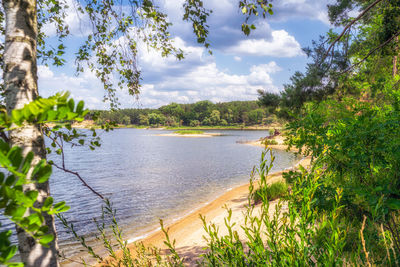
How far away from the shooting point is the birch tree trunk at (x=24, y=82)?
1.29m

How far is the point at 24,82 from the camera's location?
1.38 metres

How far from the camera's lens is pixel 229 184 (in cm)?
1830

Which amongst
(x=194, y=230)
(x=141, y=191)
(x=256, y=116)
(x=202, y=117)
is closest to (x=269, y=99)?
(x=194, y=230)

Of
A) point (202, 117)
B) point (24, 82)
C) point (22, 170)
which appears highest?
point (202, 117)

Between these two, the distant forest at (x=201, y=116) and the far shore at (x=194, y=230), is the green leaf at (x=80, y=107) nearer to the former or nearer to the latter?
the far shore at (x=194, y=230)

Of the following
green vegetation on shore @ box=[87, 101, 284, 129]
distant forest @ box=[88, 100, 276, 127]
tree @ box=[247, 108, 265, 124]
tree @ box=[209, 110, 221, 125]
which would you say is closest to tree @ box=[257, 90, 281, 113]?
green vegetation on shore @ box=[87, 101, 284, 129]

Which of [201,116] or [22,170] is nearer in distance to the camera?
[22,170]

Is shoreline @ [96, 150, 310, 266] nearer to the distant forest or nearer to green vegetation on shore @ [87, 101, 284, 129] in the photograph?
green vegetation on shore @ [87, 101, 284, 129]

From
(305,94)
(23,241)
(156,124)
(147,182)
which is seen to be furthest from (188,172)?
(156,124)

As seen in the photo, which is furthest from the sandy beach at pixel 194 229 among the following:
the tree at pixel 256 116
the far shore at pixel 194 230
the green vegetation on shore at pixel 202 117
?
the tree at pixel 256 116

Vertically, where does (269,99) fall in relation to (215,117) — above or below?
below

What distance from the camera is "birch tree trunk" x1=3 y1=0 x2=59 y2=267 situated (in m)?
1.29

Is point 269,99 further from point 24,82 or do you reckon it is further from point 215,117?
point 215,117

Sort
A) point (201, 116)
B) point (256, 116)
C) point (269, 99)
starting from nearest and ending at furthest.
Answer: point (269, 99)
point (256, 116)
point (201, 116)
